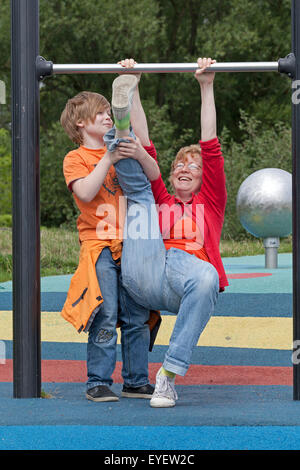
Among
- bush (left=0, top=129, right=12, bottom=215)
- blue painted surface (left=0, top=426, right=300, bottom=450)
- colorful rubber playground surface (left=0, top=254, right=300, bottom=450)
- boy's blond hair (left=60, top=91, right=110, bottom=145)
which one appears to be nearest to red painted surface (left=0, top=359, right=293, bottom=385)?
colorful rubber playground surface (left=0, top=254, right=300, bottom=450)

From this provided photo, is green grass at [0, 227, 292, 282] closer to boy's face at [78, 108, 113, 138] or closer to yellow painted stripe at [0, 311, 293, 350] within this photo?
yellow painted stripe at [0, 311, 293, 350]

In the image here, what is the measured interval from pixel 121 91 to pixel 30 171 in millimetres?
468

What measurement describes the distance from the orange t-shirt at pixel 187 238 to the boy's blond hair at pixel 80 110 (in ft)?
1.90

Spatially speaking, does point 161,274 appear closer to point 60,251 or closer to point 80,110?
point 80,110

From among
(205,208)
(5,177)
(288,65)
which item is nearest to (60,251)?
(205,208)

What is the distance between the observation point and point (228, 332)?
5.15m

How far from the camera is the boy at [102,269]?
280cm

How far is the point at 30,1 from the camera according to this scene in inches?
111

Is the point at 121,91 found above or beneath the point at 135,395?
above

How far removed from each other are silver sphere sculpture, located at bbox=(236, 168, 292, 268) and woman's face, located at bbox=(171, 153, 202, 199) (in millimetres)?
5041

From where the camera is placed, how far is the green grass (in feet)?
29.7
